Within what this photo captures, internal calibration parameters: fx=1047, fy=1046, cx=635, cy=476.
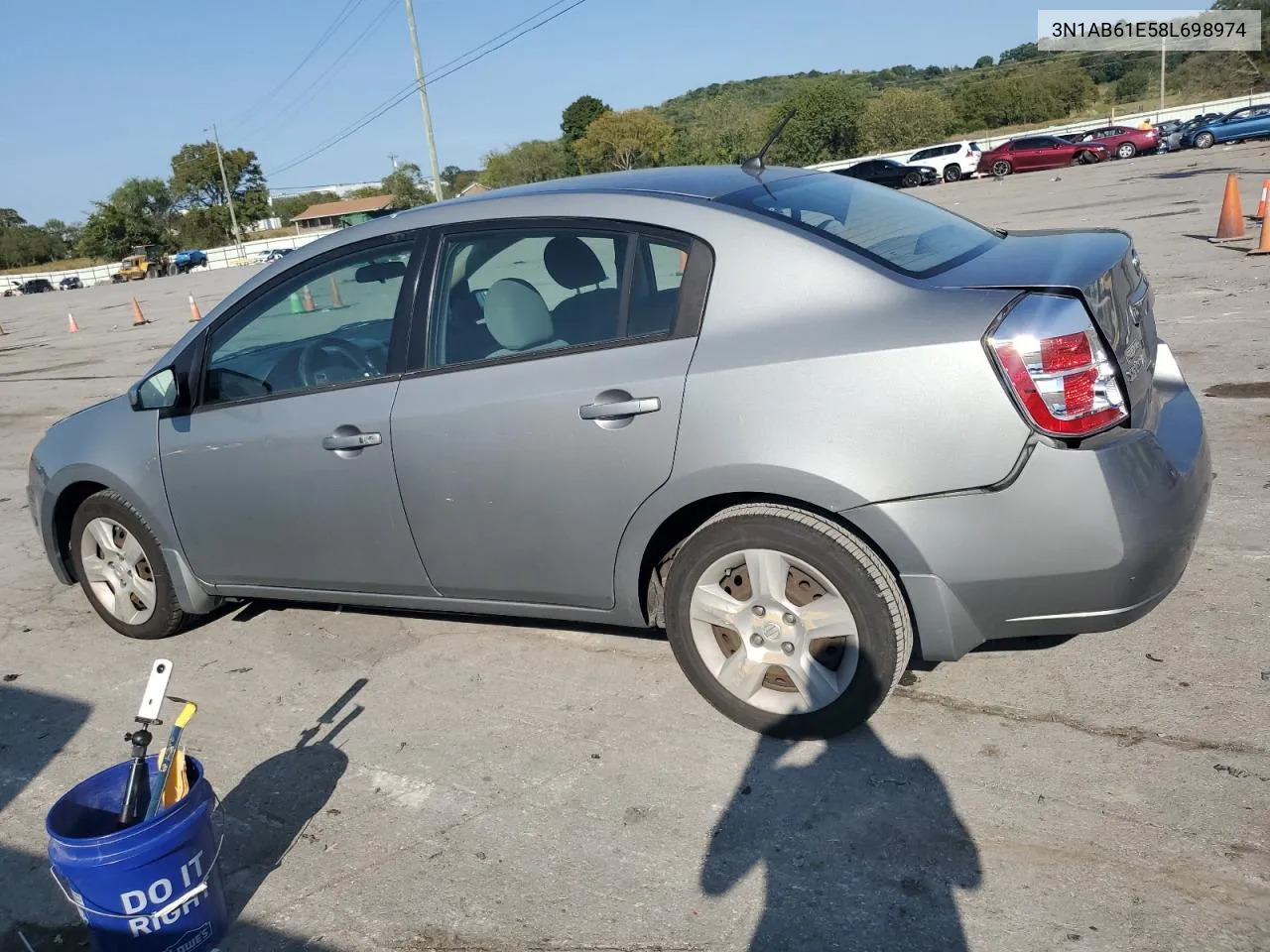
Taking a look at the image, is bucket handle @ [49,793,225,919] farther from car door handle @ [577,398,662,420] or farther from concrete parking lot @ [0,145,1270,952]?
car door handle @ [577,398,662,420]

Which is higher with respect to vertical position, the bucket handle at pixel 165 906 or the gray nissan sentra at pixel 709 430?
the gray nissan sentra at pixel 709 430

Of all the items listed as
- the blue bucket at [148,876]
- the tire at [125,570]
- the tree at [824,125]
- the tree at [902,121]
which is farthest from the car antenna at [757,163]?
the tree at [902,121]

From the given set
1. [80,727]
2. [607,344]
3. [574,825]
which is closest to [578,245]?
[607,344]

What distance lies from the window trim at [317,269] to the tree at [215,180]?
111201 mm

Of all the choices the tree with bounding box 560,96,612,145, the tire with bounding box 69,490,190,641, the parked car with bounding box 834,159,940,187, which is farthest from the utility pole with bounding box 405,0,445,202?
the tree with bounding box 560,96,612,145

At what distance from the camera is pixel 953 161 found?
135 ft

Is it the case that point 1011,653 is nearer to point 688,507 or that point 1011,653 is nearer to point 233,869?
point 688,507

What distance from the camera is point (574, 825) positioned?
2994 millimetres

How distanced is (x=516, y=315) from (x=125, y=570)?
7.67ft

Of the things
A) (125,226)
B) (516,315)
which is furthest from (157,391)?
(125,226)

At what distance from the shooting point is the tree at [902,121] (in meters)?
66.6

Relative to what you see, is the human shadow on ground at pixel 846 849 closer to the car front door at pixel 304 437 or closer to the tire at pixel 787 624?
the tire at pixel 787 624

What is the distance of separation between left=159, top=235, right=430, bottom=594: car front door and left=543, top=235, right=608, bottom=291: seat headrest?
553mm

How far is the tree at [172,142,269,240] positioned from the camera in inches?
4277
